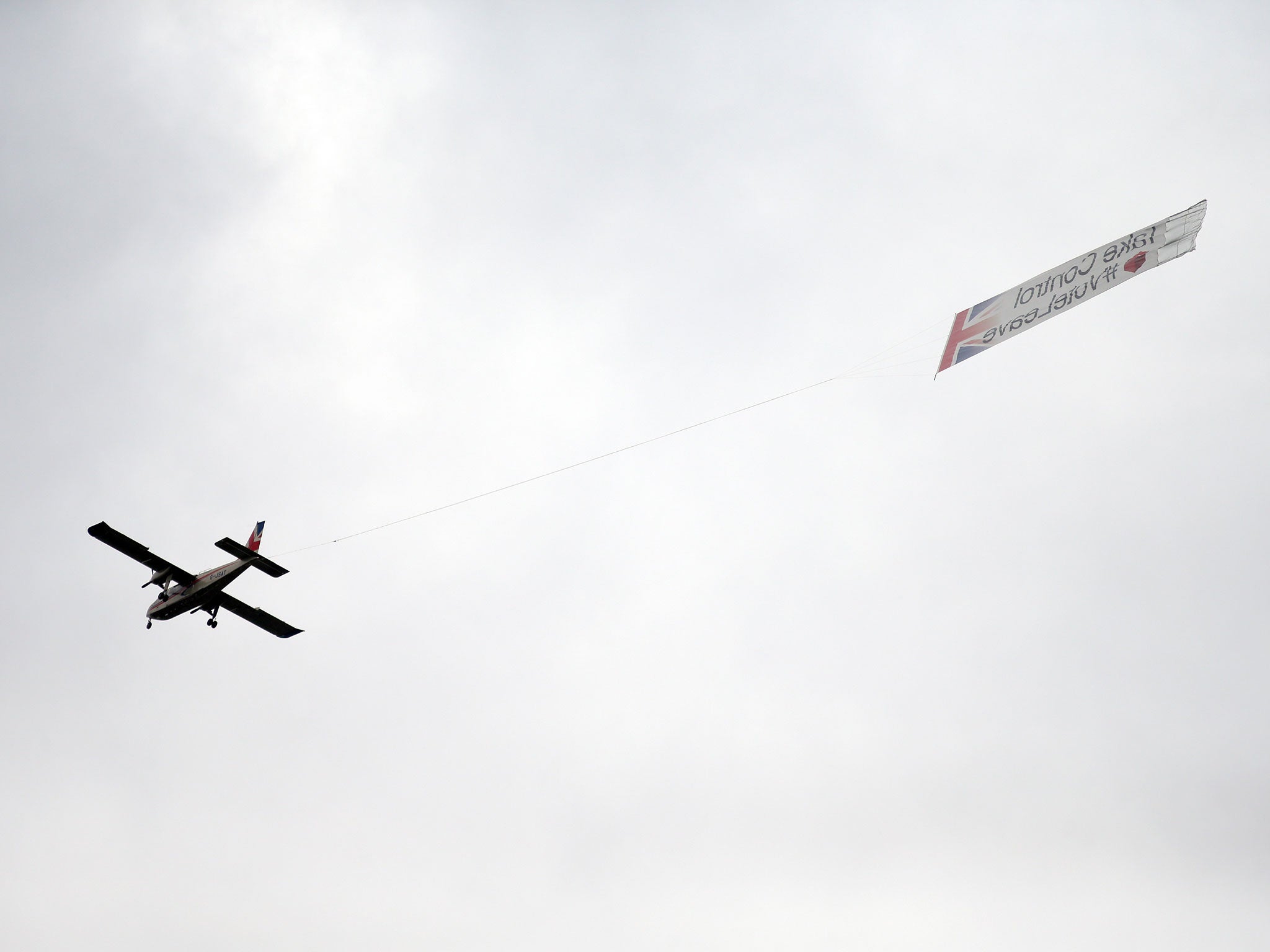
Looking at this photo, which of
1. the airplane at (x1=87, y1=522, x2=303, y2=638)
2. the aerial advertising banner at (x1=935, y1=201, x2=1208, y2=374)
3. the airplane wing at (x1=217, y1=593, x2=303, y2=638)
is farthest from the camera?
the airplane wing at (x1=217, y1=593, x2=303, y2=638)

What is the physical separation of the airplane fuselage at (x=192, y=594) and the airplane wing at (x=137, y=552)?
479mm

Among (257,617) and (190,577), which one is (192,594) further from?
(257,617)

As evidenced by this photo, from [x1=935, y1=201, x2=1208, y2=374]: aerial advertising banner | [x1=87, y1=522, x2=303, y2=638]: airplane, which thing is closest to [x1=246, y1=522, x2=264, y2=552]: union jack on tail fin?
[x1=87, y1=522, x2=303, y2=638]: airplane

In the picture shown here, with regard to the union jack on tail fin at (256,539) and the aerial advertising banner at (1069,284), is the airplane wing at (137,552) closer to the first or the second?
the union jack on tail fin at (256,539)

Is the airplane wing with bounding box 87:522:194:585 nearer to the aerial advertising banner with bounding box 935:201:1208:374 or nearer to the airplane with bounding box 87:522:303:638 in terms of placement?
the airplane with bounding box 87:522:303:638

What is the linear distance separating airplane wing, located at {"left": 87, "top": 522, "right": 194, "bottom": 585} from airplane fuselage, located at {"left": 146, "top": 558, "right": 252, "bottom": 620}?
18.8 inches

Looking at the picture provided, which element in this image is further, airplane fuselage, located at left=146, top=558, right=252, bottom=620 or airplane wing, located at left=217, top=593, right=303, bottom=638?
airplane wing, located at left=217, top=593, right=303, bottom=638

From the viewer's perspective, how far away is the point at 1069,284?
33281 mm

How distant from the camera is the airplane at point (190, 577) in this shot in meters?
42.4

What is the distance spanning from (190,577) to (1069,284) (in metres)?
40.3

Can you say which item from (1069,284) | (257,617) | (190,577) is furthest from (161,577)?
(1069,284)

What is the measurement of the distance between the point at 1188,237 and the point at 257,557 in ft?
127

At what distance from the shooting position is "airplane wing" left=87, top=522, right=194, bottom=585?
42.9m

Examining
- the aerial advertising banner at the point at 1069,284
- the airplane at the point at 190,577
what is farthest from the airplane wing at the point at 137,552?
the aerial advertising banner at the point at 1069,284
